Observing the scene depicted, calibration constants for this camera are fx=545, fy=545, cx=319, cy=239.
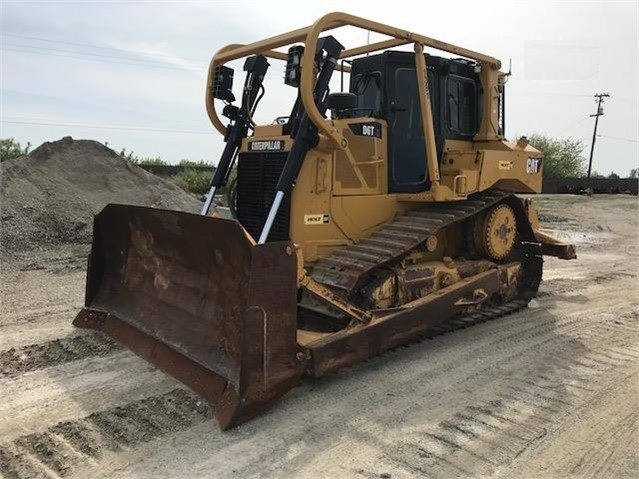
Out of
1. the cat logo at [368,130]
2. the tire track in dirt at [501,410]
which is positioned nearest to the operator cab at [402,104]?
the cat logo at [368,130]

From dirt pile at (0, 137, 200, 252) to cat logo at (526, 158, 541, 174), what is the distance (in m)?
7.42

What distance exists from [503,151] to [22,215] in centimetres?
808

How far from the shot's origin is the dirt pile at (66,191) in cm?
945

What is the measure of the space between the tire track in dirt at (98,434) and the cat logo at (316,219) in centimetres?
182

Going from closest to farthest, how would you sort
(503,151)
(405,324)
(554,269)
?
(405,324) < (503,151) < (554,269)

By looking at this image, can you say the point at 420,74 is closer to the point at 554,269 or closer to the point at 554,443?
the point at 554,443

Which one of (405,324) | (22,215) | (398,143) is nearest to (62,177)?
(22,215)

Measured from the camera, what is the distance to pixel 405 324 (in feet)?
15.3

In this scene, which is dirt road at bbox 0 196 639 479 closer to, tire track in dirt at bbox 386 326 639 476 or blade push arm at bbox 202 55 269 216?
tire track in dirt at bbox 386 326 639 476

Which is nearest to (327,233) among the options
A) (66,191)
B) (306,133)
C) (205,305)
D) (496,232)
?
(306,133)

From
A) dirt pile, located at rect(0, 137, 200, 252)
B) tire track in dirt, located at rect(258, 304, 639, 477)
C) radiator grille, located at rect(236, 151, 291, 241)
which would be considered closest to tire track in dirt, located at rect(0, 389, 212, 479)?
tire track in dirt, located at rect(258, 304, 639, 477)

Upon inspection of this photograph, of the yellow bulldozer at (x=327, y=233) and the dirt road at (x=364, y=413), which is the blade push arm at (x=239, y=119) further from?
the dirt road at (x=364, y=413)

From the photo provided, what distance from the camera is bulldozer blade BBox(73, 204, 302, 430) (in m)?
3.51

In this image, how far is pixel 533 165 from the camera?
6.73 metres
